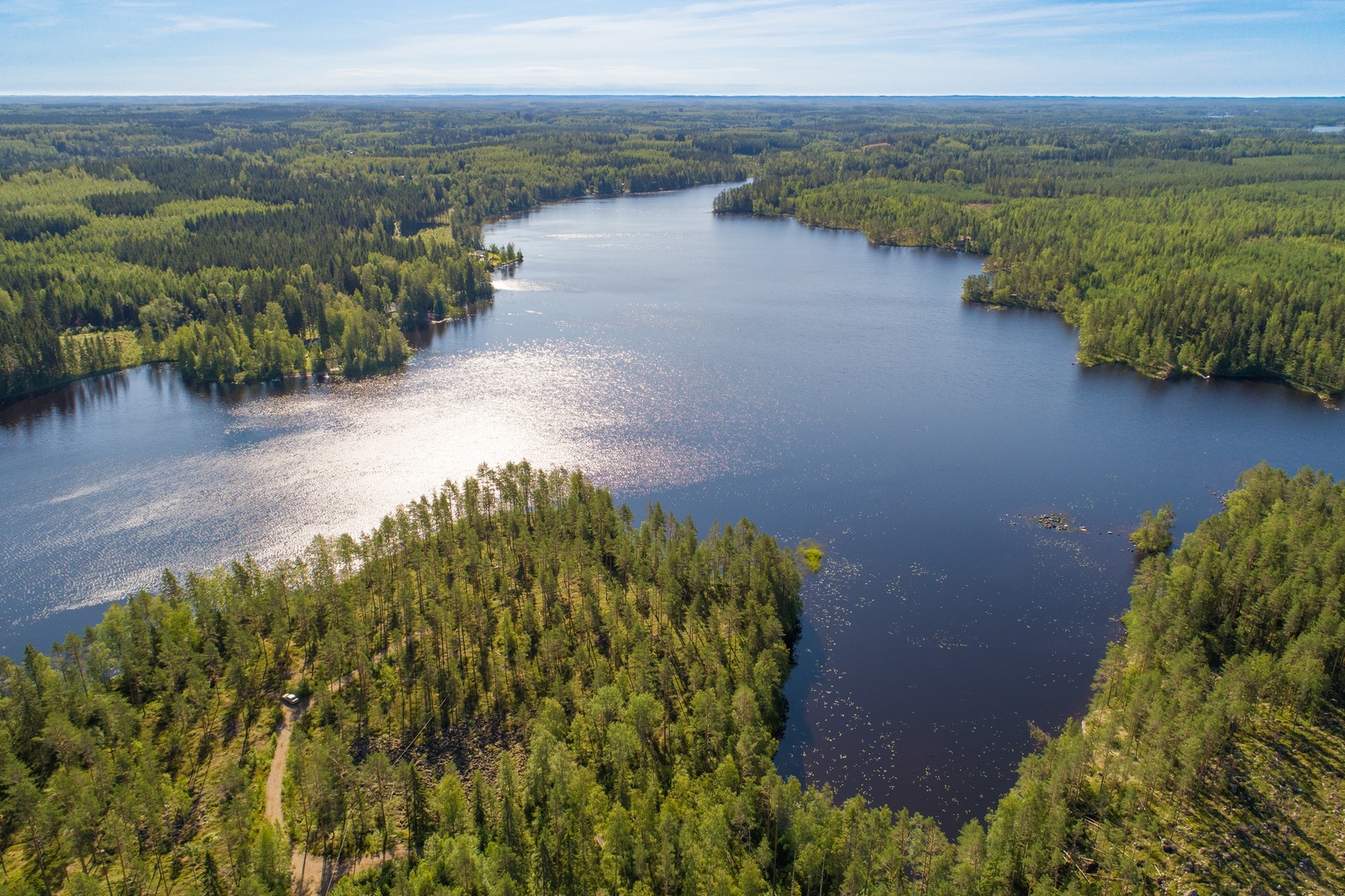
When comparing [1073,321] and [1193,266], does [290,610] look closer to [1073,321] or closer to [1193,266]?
[1073,321]

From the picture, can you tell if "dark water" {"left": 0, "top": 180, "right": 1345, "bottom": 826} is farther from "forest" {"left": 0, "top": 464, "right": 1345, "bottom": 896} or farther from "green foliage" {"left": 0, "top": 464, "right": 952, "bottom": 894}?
"green foliage" {"left": 0, "top": 464, "right": 952, "bottom": 894}

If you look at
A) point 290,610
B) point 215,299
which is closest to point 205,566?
point 290,610

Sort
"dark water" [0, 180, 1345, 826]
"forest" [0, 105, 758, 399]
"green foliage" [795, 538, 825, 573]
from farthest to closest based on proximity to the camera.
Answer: "forest" [0, 105, 758, 399] < "green foliage" [795, 538, 825, 573] < "dark water" [0, 180, 1345, 826]

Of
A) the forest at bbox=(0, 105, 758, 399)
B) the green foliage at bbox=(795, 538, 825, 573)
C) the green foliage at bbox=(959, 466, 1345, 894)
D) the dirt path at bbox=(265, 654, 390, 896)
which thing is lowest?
the dirt path at bbox=(265, 654, 390, 896)

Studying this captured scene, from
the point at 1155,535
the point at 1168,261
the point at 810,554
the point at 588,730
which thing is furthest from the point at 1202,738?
the point at 1168,261

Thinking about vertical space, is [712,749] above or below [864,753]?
above

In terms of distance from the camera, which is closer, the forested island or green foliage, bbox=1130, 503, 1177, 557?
the forested island

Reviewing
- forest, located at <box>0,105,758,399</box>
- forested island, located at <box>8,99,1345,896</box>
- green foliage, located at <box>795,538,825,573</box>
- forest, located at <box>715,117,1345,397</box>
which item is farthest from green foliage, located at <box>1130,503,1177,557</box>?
forest, located at <box>0,105,758,399</box>

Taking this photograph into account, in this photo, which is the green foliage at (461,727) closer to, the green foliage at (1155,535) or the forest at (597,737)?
the forest at (597,737)

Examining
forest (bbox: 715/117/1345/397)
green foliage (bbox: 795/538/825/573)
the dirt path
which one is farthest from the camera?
forest (bbox: 715/117/1345/397)
